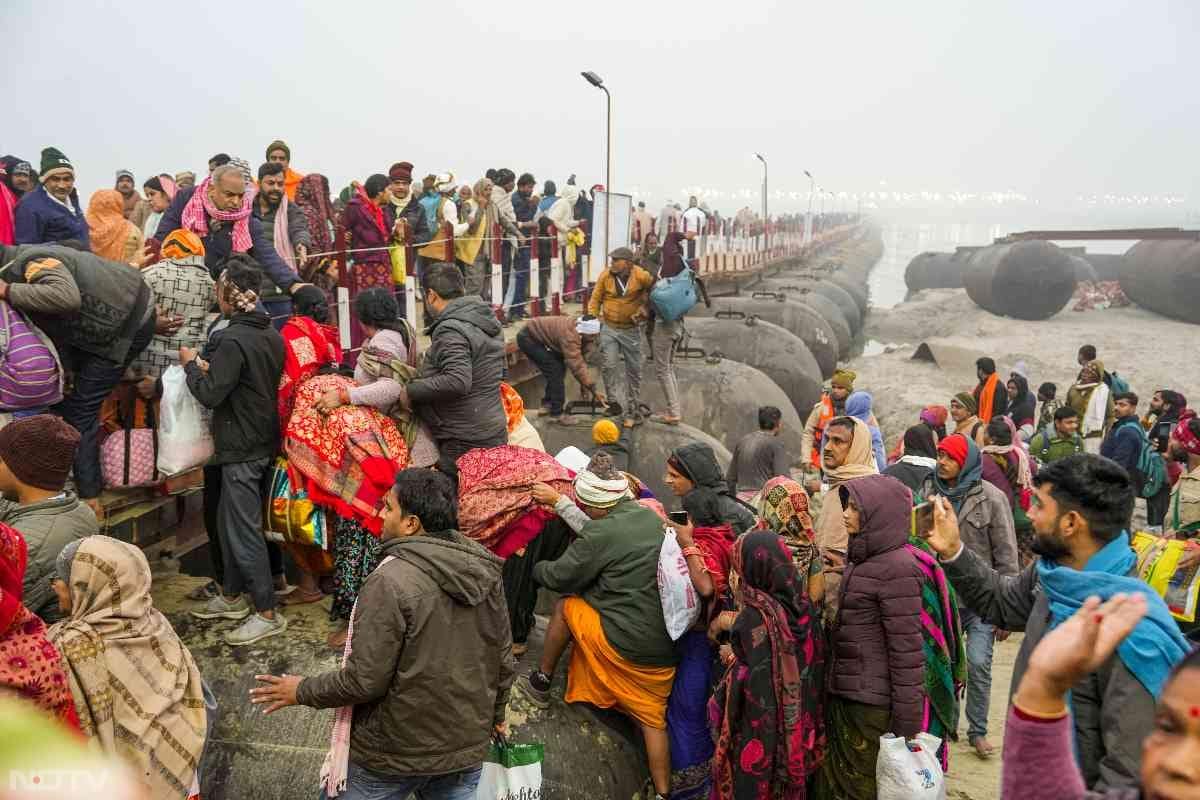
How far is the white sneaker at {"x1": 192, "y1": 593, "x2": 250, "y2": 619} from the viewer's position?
A: 4770mm

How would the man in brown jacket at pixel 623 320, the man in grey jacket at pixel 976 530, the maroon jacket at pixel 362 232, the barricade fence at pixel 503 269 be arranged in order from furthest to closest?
the man in brown jacket at pixel 623 320
the maroon jacket at pixel 362 232
the barricade fence at pixel 503 269
the man in grey jacket at pixel 976 530

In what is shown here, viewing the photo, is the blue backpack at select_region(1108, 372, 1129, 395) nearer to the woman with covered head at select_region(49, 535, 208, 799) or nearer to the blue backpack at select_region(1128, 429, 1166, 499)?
the blue backpack at select_region(1128, 429, 1166, 499)

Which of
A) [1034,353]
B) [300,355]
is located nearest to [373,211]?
[300,355]

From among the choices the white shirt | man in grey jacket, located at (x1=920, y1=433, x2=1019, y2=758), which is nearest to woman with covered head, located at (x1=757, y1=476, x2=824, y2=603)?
man in grey jacket, located at (x1=920, y1=433, x2=1019, y2=758)

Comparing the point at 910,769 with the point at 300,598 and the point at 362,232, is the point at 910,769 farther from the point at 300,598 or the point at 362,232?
the point at 362,232

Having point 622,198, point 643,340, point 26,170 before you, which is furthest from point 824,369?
point 26,170

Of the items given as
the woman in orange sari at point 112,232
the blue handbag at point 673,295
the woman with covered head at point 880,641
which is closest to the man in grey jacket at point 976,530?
the woman with covered head at point 880,641

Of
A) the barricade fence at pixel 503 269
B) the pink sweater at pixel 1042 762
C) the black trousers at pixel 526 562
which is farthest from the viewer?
the barricade fence at pixel 503 269

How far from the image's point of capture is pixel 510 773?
145 inches

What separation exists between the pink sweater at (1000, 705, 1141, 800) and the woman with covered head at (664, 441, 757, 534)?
3.13 meters

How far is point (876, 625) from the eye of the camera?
3861 mm

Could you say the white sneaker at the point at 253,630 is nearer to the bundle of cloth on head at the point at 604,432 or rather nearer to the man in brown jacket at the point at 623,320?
the bundle of cloth on head at the point at 604,432

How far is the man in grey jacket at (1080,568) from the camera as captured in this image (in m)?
2.43

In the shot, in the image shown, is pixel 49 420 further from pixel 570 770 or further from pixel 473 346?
pixel 570 770
